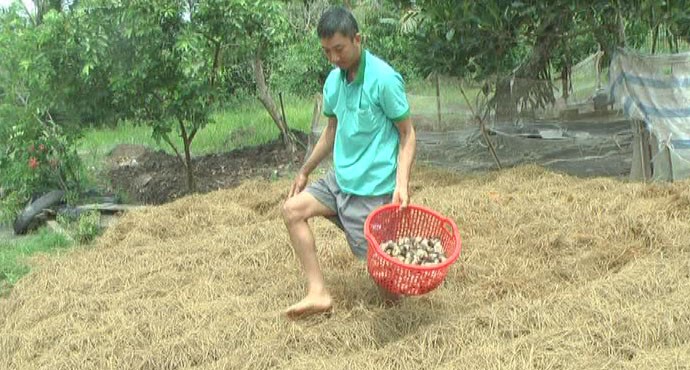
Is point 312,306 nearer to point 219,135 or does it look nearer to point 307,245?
point 307,245

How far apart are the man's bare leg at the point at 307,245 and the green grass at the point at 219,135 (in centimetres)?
649

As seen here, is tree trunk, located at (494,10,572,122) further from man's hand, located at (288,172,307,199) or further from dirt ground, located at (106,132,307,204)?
man's hand, located at (288,172,307,199)

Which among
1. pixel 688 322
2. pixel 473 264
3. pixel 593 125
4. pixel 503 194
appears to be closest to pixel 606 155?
pixel 593 125

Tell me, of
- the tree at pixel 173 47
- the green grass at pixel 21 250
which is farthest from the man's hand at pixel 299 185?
the tree at pixel 173 47

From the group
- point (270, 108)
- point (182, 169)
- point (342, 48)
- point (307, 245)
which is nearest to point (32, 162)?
point (182, 169)

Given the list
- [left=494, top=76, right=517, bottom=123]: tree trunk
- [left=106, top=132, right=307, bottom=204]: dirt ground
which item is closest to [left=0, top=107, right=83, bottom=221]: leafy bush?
[left=106, top=132, right=307, bottom=204]: dirt ground

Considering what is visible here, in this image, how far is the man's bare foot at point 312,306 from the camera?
142 inches

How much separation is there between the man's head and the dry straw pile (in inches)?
45.6

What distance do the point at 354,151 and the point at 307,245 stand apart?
47cm

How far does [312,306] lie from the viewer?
360cm

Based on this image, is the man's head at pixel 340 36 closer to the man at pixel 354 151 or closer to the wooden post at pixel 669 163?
the man at pixel 354 151

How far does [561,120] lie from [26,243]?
4.78 metres

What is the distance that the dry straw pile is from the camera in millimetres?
3271

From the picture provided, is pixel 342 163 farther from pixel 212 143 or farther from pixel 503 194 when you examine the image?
pixel 212 143
